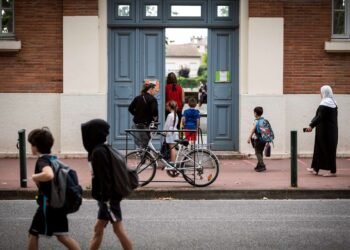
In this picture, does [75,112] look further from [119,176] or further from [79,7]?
[119,176]

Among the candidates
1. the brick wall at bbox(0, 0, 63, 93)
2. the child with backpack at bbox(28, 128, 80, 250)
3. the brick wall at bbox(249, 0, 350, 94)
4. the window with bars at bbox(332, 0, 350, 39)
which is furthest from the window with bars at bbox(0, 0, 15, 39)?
the child with backpack at bbox(28, 128, 80, 250)

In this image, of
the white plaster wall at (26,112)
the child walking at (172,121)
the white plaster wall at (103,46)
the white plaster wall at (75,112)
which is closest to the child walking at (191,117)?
the child walking at (172,121)

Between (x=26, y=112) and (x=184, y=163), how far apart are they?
5994mm

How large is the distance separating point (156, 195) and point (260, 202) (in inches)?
68.0

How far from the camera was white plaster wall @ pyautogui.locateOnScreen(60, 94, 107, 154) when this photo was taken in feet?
59.6

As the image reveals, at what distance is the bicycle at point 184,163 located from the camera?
13406 millimetres

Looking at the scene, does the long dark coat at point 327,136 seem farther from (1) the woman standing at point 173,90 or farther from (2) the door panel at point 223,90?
(1) the woman standing at point 173,90

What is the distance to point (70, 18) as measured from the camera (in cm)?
1808

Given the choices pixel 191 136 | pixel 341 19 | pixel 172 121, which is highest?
pixel 341 19

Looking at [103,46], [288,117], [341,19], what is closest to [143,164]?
[103,46]

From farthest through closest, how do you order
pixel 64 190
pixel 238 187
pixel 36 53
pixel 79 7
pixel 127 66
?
pixel 127 66 < pixel 36 53 < pixel 79 7 < pixel 238 187 < pixel 64 190

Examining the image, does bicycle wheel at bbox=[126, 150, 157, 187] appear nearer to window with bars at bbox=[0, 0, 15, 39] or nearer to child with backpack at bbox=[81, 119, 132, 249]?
child with backpack at bbox=[81, 119, 132, 249]

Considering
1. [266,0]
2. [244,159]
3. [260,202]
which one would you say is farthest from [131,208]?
[266,0]

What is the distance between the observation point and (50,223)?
7266mm
